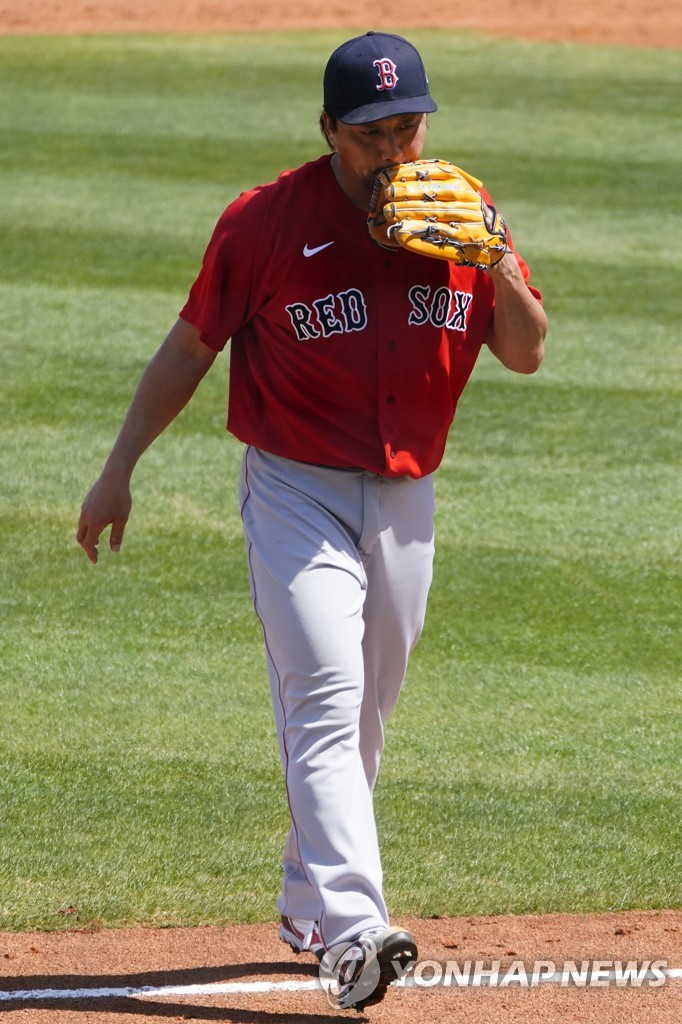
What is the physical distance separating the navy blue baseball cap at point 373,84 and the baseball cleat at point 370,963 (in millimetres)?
1656

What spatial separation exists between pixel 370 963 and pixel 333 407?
1152mm

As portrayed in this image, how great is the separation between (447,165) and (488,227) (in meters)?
0.16

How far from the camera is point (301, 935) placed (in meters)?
3.25

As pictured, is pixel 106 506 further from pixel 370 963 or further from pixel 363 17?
pixel 363 17

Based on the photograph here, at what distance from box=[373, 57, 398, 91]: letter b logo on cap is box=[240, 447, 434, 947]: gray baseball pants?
814 millimetres

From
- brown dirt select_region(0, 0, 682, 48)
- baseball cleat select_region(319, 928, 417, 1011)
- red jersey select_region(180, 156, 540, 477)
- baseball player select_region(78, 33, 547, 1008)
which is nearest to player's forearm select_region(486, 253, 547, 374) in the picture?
baseball player select_region(78, 33, 547, 1008)

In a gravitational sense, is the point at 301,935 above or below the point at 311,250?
below

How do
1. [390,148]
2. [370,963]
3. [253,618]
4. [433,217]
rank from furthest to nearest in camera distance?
[253,618] < [390,148] < [433,217] < [370,963]

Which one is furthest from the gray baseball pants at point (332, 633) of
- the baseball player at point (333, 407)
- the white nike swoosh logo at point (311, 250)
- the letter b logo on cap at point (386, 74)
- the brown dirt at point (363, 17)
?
the brown dirt at point (363, 17)

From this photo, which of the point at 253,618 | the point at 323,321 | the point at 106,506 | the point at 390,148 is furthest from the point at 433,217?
the point at 253,618

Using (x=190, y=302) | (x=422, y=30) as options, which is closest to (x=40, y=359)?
(x=190, y=302)

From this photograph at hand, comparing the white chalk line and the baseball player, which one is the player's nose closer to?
the baseball player

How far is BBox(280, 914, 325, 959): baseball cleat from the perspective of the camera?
3164mm

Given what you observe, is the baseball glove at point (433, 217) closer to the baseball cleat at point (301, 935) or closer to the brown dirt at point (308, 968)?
the baseball cleat at point (301, 935)
